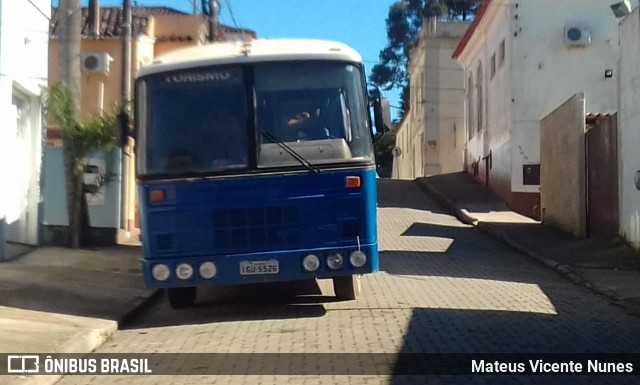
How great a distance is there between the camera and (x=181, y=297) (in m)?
12.4

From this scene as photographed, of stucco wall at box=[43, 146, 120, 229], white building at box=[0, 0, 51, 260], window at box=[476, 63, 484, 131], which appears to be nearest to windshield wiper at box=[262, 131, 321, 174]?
white building at box=[0, 0, 51, 260]

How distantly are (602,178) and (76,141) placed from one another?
10217 mm

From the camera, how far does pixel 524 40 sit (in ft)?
92.3

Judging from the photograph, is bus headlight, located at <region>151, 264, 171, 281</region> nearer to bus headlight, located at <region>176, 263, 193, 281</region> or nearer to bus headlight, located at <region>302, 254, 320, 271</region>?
bus headlight, located at <region>176, 263, 193, 281</region>

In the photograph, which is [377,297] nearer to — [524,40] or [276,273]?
[276,273]

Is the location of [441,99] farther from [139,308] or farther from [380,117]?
[380,117]

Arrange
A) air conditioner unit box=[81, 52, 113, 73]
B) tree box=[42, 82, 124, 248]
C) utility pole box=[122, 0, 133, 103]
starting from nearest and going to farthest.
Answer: tree box=[42, 82, 124, 248] → utility pole box=[122, 0, 133, 103] → air conditioner unit box=[81, 52, 113, 73]

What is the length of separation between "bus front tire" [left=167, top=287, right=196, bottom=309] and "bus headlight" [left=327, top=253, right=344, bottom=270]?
2129 mm

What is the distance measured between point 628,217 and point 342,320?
875cm

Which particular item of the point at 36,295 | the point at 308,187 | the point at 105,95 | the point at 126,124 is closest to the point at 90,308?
the point at 36,295

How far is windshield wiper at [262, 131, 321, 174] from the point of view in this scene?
11.0 m

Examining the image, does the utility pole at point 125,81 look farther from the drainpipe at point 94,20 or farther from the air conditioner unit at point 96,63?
the drainpipe at point 94,20

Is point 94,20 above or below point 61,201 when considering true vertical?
above

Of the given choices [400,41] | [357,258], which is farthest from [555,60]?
[400,41]
